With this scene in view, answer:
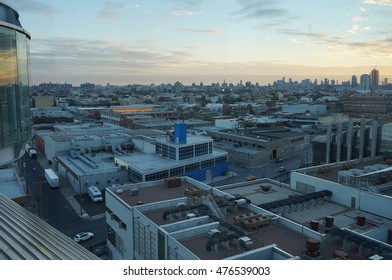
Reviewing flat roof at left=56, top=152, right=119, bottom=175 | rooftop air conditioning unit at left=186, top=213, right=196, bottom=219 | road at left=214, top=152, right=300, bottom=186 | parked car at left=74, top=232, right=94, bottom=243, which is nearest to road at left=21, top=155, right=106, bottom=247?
parked car at left=74, top=232, right=94, bottom=243

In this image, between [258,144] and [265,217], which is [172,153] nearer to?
[258,144]

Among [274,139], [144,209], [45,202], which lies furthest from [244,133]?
[144,209]

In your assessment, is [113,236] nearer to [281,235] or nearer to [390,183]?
[281,235]

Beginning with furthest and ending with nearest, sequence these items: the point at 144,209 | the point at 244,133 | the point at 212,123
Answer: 1. the point at 212,123
2. the point at 244,133
3. the point at 144,209

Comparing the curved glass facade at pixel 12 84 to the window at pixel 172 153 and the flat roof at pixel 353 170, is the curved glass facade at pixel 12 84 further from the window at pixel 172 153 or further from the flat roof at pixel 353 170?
the window at pixel 172 153

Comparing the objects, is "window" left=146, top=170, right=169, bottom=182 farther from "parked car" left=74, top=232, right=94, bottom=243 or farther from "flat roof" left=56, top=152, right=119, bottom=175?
"parked car" left=74, top=232, right=94, bottom=243

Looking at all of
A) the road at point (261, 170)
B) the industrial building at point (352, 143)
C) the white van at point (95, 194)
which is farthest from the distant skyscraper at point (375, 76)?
the white van at point (95, 194)
